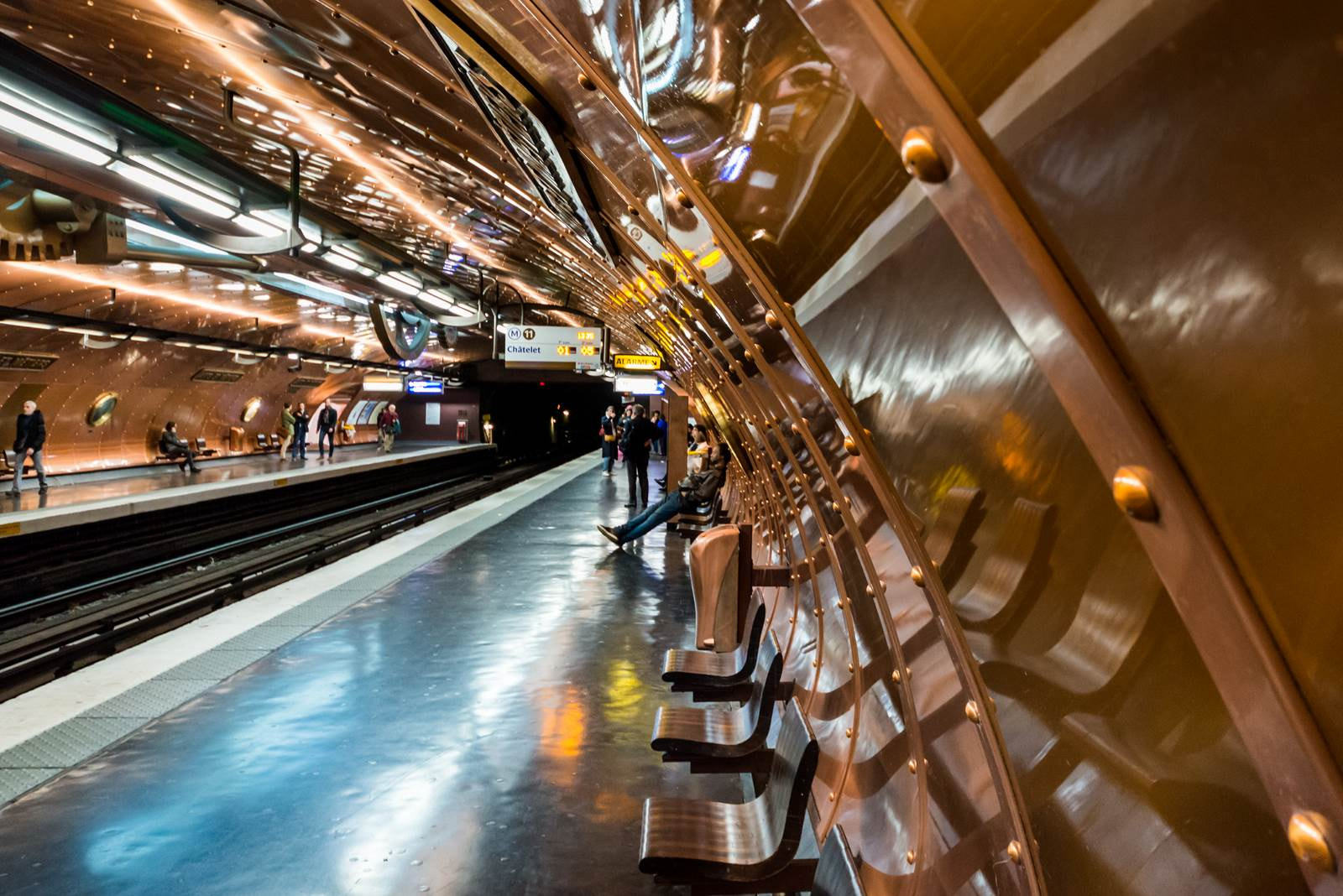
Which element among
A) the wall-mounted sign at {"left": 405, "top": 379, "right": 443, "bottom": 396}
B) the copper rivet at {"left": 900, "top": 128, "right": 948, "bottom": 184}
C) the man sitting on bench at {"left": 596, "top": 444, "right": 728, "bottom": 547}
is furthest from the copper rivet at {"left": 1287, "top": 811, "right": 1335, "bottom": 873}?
the wall-mounted sign at {"left": 405, "top": 379, "right": 443, "bottom": 396}

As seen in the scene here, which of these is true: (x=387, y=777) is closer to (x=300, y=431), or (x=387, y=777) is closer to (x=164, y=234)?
(x=164, y=234)

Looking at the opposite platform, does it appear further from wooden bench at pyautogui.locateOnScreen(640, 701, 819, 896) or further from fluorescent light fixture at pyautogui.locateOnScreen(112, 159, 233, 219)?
wooden bench at pyautogui.locateOnScreen(640, 701, 819, 896)

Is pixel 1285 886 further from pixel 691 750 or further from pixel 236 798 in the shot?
pixel 236 798

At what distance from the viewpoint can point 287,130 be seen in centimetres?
831

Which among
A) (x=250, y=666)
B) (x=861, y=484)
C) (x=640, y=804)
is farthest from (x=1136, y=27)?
(x=250, y=666)

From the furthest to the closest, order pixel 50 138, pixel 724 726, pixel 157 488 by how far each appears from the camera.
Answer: pixel 157 488, pixel 50 138, pixel 724 726

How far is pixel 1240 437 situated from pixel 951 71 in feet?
2.50

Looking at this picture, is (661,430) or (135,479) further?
(661,430)

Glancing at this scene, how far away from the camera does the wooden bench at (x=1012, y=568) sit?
1.33 metres

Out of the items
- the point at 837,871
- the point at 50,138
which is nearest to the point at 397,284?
the point at 50,138

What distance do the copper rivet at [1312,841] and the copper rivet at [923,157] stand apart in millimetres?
585

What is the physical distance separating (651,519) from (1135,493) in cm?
1027

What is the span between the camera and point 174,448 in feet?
84.8

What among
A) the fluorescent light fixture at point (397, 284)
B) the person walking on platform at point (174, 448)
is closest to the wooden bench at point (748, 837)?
the fluorescent light fixture at point (397, 284)
